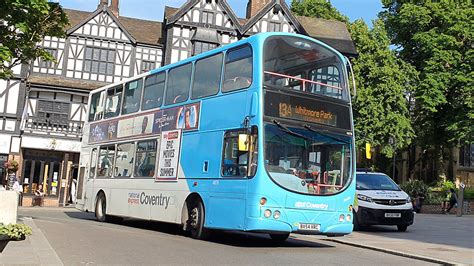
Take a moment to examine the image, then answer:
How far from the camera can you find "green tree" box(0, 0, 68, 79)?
13.8 m

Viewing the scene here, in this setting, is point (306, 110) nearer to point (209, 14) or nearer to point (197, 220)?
point (197, 220)

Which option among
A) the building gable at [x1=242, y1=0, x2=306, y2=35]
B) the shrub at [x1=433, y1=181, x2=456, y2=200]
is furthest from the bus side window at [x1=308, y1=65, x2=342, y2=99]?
the building gable at [x1=242, y1=0, x2=306, y2=35]

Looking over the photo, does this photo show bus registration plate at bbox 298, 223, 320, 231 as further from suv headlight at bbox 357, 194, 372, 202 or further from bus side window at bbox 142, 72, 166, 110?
suv headlight at bbox 357, 194, 372, 202

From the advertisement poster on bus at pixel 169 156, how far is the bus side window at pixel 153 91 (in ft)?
3.99

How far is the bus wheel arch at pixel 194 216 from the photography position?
13.1 metres

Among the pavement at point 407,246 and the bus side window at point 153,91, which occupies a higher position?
the bus side window at point 153,91

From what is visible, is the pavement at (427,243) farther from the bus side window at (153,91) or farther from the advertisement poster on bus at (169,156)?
Result: the bus side window at (153,91)

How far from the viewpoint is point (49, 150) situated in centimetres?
3644

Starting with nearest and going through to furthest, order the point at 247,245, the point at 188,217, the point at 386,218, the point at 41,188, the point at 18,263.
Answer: the point at 18,263 < the point at 247,245 < the point at 188,217 < the point at 386,218 < the point at 41,188

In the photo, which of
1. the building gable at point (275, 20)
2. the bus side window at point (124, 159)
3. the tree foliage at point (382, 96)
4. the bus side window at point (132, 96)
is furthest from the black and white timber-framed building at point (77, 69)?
the bus side window at point (124, 159)

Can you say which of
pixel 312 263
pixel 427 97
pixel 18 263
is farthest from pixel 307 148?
pixel 427 97

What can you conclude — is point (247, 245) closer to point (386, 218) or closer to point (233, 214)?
point (233, 214)

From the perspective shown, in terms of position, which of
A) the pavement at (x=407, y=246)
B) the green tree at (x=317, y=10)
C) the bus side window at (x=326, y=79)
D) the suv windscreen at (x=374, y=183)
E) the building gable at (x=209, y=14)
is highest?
the green tree at (x=317, y=10)

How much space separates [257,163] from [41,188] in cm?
2764
